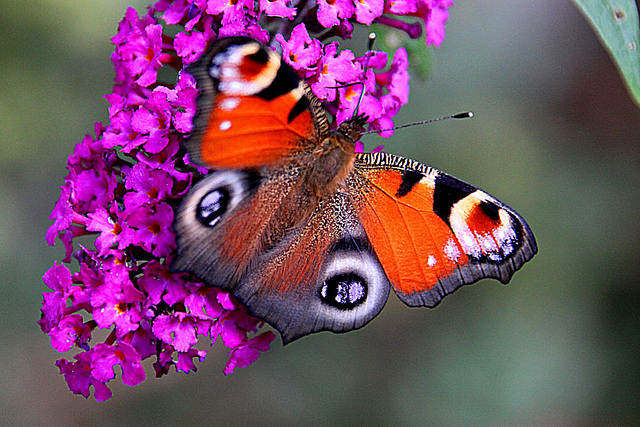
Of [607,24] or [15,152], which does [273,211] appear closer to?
[607,24]

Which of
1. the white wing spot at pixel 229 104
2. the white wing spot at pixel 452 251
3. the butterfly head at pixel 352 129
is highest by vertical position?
the white wing spot at pixel 229 104

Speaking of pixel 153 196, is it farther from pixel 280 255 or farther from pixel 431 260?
pixel 431 260

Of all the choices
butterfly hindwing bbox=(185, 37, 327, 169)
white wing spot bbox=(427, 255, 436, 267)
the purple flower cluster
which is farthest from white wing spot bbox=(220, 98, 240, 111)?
white wing spot bbox=(427, 255, 436, 267)

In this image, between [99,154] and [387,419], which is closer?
[99,154]

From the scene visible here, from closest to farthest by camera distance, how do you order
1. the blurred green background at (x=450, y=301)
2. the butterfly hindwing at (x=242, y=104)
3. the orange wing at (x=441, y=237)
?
the butterfly hindwing at (x=242, y=104) → the orange wing at (x=441, y=237) → the blurred green background at (x=450, y=301)

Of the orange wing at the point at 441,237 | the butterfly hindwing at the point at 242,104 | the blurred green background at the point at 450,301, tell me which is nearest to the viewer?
the butterfly hindwing at the point at 242,104

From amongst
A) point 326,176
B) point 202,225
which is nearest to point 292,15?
point 326,176

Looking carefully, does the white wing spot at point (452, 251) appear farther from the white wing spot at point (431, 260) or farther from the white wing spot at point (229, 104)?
the white wing spot at point (229, 104)

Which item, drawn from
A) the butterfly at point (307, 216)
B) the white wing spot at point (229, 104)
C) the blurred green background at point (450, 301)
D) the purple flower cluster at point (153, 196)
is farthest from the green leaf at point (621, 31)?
the blurred green background at point (450, 301)
